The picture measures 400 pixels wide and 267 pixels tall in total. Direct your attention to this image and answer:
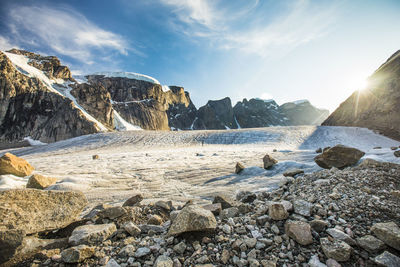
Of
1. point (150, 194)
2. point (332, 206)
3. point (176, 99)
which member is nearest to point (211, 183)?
point (150, 194)

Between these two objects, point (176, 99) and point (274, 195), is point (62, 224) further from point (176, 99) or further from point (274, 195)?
point (176, 99)

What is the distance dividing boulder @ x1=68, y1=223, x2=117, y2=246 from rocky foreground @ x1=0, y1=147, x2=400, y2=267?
0.04 feet

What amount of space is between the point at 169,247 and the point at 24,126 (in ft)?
253

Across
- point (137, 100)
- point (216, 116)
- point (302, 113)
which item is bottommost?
point (216, 116)

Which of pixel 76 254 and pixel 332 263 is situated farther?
pixel 76 254

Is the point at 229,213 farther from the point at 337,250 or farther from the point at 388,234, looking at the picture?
the point at 388,234

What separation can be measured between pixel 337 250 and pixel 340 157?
5476 mm

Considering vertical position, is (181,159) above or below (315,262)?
below

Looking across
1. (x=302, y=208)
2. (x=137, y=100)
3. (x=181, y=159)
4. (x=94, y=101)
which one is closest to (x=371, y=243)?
(x=302, y=208)

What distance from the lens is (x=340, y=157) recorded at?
18.6 feet

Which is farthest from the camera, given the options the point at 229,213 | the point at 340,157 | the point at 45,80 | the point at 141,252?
the point at 45,80

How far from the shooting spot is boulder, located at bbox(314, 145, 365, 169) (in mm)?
5453

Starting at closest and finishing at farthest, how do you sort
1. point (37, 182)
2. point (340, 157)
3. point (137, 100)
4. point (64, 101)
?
point (37, 182) < point (340, 157) < point (64, 101) < point (137, 100)

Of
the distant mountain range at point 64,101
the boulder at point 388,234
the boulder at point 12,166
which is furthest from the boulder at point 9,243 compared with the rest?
the distant mountain range at point 64,101
